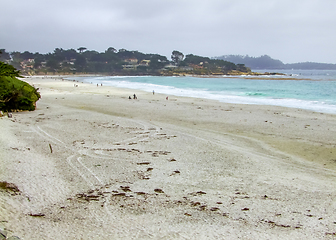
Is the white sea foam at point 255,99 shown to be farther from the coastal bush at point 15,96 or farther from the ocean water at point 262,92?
the coastal bush at point 15,96

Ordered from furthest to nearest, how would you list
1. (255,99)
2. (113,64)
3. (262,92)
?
(113,64) → (262,92) → (255,99)

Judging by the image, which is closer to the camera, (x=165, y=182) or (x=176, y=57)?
(x=165, y=182)

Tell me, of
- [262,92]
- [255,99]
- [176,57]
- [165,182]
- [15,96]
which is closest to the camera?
[165,182]

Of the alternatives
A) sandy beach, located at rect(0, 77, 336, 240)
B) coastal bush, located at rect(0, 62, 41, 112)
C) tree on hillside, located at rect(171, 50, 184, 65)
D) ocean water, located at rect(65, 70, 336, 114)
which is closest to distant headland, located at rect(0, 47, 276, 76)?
tree on hillside, located at rect(171, 50, 184, 65)

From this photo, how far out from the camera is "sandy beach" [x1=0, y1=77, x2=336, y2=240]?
4.40 m

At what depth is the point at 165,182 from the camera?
20.9ft

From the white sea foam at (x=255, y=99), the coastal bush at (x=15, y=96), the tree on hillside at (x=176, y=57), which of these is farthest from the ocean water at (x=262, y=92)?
the tree on hillside at (x=176, y=57)

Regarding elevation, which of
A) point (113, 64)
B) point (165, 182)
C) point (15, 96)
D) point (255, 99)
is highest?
point (113, 64)

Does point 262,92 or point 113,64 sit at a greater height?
point 113,64

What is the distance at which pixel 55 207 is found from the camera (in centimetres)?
495

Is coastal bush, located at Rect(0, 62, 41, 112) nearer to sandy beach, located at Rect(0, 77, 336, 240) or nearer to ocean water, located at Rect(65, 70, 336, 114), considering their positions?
sandy beach, located at Rect(0, 77, 336, 240)

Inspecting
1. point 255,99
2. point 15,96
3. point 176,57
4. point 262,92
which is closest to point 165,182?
point 15,96

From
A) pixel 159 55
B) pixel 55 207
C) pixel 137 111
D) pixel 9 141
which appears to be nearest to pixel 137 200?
pixel 55 207

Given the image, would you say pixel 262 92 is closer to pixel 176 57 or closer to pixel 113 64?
pixel 113 64
